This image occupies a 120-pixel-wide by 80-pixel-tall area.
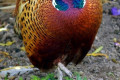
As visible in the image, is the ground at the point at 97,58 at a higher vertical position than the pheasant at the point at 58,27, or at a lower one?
lower

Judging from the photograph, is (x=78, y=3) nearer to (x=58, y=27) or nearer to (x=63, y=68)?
(x=58, y=27)

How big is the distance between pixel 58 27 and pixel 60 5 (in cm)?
20

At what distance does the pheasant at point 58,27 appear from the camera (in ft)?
9.04

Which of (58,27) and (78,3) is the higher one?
(78,3)

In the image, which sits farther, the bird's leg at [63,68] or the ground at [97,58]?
the ground at [97,58]

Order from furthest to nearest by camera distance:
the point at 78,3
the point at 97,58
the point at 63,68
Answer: the point at 97,58 → the point at 63,68 → the point at 78,3

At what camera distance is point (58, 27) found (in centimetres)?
278

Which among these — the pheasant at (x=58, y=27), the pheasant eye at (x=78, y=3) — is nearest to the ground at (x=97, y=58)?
the pheasant at (x=58, y=27)

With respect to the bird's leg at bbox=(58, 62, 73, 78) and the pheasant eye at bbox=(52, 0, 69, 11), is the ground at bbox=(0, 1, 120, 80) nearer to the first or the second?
the bird's leg at bbox=(58, 62, 73, 78)

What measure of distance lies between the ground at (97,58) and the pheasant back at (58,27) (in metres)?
0.55

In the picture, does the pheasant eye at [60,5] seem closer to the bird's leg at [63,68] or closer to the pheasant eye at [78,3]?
the pheasant eye at [78,3]

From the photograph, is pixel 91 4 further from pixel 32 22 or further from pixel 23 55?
pixel 23 55

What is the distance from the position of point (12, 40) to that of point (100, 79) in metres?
1.48

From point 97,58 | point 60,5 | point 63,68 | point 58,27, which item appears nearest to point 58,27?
point 58,27
